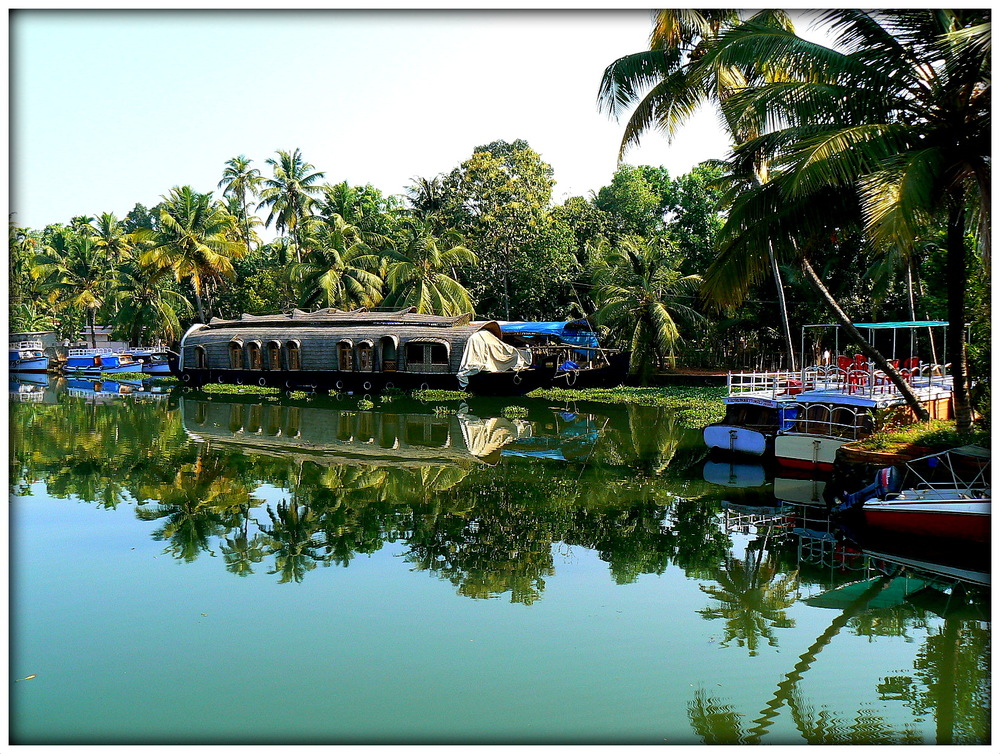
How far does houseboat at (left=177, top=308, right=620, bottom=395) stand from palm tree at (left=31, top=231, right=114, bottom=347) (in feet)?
41.3

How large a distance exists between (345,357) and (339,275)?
A: 5535 millimetres

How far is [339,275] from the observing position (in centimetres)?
3259

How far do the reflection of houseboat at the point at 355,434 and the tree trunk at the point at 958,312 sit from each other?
7.38m

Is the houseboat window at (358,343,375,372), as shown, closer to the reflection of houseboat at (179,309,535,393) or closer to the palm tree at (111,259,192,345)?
the reflection of houseboat at (179,309,535,393)

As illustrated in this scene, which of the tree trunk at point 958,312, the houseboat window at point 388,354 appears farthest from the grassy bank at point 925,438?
the houseboat window at point 388,354

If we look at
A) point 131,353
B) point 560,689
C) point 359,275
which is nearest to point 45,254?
point 131,353

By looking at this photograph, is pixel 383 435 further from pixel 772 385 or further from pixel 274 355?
pixel 274 355

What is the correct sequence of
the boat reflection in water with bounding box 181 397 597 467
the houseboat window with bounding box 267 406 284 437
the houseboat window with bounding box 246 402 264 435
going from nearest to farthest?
the boat reflection in water with bounding box 181 397 597 467 < the houseboat window with bounding box 267 406 284 437 < the houseboat window with bounding box 246 402 264 435

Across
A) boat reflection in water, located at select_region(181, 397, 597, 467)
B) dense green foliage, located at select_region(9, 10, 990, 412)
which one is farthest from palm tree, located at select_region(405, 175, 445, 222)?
boat reflection in water, located at select_region(181, 397, 597, 467)

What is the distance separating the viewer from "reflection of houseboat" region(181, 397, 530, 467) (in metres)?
15.5

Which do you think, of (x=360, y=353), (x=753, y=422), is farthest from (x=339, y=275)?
(x=753, y=422)

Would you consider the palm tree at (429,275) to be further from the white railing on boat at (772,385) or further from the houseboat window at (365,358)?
the white railing on boat at (772,385)

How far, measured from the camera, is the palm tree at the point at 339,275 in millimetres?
32325

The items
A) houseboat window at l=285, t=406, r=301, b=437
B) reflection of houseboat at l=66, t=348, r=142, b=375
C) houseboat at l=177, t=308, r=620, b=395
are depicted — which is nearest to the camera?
houseboat window at l=285, t=406, r=301, b=437
